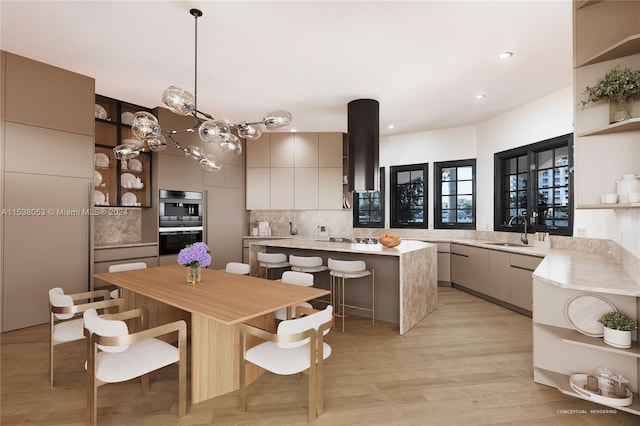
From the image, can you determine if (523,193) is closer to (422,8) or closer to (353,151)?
(353,151)

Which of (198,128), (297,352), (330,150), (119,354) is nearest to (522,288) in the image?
(297,352)

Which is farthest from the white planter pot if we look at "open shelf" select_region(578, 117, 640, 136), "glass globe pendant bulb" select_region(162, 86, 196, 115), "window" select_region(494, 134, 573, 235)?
"glass globe pendant bulb" select_region(162, 86, 196, 115)

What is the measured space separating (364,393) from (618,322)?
1.69m

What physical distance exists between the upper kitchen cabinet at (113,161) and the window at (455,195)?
16.7 ft

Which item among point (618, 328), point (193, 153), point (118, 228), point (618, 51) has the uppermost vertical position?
point (618, 51)

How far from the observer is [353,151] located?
453cm

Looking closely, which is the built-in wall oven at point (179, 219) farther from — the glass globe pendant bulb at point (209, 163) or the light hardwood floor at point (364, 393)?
the glass globe pendant bulb at point (209, 163)

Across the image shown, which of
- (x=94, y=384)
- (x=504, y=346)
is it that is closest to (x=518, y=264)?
(x=504, y=346)

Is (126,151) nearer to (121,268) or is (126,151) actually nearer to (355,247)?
(121,268)

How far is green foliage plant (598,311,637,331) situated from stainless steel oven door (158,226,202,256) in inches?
201

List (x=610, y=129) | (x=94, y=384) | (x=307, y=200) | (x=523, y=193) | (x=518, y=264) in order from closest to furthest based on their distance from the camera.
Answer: (x=94, y=384) → (x=610, y=129) → (x=518, y=264) → (x=523, y=193) → (x=307, y=200)

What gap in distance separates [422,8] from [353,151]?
83.0 inches

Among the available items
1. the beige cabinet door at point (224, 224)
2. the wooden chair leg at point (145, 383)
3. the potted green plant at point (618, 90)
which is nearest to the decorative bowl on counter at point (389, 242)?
the potted green plant at point (618, 90)

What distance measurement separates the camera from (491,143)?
5.61 m
